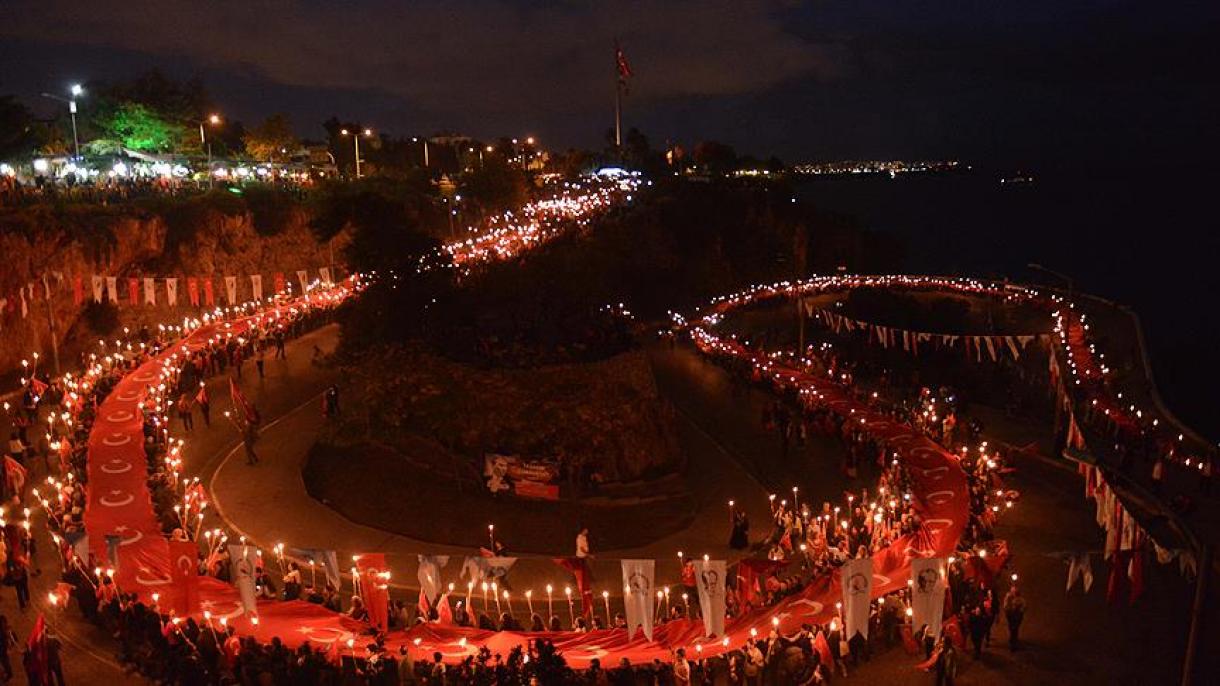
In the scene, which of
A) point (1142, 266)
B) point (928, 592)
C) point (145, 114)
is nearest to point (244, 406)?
point (928, 592)

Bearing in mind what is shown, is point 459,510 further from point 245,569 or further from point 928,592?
point 928,592

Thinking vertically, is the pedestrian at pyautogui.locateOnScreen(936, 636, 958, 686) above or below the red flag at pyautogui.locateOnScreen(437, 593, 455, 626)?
below

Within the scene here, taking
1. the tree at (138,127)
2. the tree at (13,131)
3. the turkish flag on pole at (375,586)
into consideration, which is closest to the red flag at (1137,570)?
the turkish flag on pole at (375,586)

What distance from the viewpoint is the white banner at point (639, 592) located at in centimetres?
1508

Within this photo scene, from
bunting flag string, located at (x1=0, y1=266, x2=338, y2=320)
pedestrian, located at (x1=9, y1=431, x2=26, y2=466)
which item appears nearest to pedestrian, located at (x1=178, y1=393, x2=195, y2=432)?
pedestrian, located at (x1=9, y1=431, x2=26, y2=466)

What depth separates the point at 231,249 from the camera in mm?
50188

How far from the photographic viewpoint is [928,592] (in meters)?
15.4

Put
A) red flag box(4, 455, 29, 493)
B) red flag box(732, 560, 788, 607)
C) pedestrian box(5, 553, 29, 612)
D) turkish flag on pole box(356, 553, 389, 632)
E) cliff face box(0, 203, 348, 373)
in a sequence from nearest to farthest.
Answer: turkish flag on pole box(356, 553, 389, 632)
red flag box(732, 560, 788, 607)
pedestrian box(5, 553, 29, 612)
red flag box(4, 455, 29, 493)
cliff face box(0, 203, 348, 373)

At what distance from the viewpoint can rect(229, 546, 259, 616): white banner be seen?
1611cm

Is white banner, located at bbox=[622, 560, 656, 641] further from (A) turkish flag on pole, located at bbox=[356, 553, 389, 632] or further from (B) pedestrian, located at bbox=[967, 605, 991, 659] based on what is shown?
(B) pedestrian, located at bbox=[967, 605, 991, 659]

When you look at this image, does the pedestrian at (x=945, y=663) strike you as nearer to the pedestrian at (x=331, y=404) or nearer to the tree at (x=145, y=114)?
the pedestrian at (x=331, y=404)

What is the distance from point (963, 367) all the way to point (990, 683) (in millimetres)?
32722

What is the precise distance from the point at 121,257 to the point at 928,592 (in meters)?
39.5

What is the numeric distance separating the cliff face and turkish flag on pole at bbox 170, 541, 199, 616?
73.0 ft
